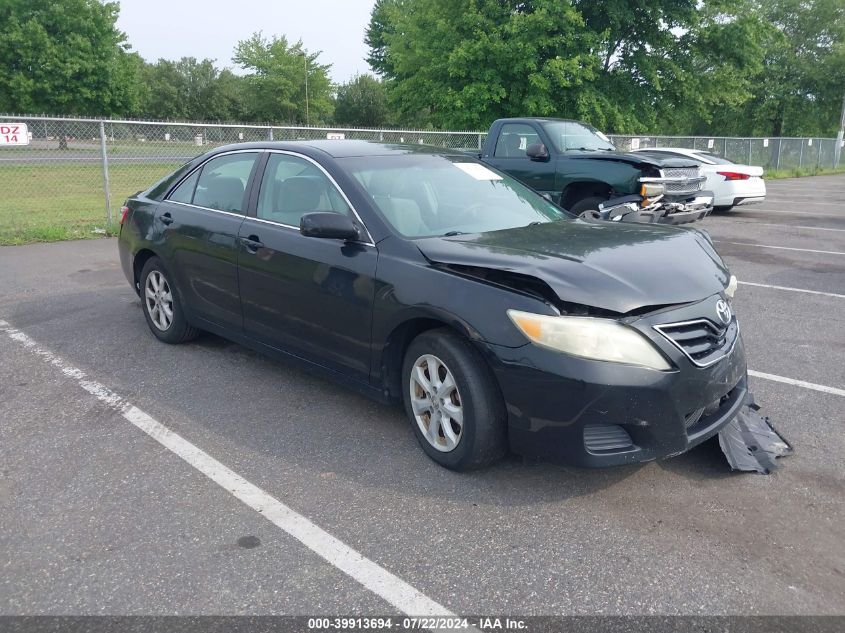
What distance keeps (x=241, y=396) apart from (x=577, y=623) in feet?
9.07

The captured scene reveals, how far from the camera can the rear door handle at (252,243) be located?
4.52m

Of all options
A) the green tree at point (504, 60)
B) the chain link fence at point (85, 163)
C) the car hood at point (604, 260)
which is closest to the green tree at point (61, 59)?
the green tree at point (504, 60)

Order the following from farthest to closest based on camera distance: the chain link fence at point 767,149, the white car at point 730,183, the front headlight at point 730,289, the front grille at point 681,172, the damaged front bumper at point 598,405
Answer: the chain link fence at point 767,149, the white car at point 730,183, the front grille at point 681,172, the front headlight at point 730,289, the damaged front bumper at point 598,405

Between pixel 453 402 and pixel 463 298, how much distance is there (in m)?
0.52

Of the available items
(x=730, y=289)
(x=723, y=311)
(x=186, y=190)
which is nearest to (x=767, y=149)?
(x=730, y=289)

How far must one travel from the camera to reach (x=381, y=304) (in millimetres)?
3748

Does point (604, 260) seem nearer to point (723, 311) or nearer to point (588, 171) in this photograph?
point (723, 311)

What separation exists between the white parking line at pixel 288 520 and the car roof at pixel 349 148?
189 centimetres

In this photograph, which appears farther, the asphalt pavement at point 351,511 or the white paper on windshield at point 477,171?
the white paper on windshield at point 477,171

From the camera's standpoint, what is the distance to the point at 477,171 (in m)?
4.82

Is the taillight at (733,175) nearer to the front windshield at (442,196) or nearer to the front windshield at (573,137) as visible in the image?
the front windshield at (573,137)

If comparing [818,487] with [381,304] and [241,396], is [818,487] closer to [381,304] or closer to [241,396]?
[381,304]

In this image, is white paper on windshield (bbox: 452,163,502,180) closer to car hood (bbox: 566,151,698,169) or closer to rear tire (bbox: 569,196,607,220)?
rear tire (bbox: 569,196,607,220)

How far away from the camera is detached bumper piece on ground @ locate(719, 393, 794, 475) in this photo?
3588 millimetres
